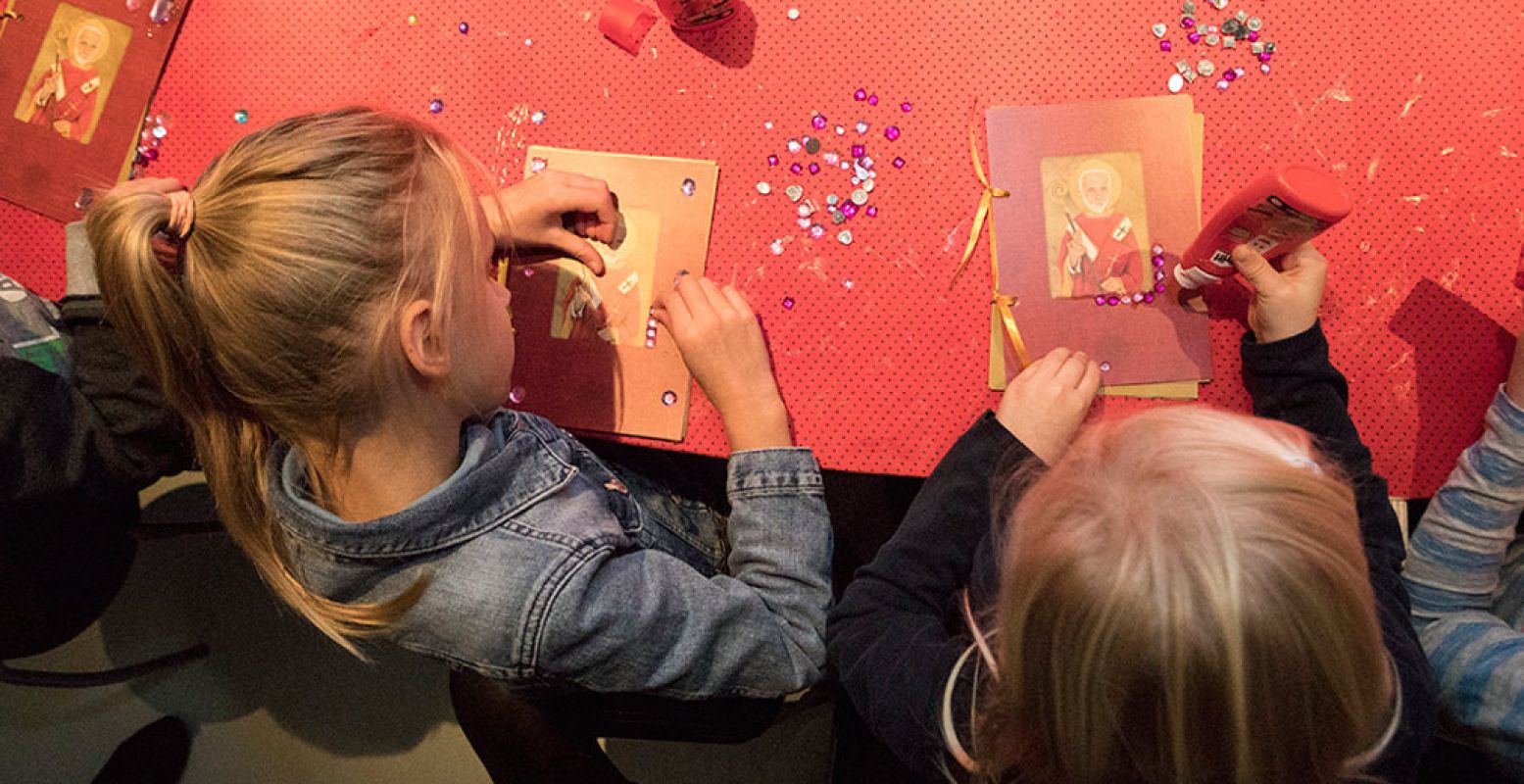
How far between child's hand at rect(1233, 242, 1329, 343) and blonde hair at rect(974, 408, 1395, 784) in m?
0.24

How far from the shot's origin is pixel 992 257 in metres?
0.90

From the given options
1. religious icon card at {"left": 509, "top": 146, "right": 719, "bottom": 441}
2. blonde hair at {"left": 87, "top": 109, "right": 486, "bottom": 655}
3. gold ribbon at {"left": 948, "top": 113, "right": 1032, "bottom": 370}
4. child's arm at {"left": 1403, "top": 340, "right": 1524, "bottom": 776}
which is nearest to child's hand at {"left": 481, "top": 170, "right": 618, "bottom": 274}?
religious icon card at {"left": 509, "top": 146, "right": 719, "bottom": 441}

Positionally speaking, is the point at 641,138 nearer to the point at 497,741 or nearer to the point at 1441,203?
the point at 497,741

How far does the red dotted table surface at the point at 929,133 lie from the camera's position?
0.87 m

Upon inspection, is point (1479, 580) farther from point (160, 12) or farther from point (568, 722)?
point (160, 12)

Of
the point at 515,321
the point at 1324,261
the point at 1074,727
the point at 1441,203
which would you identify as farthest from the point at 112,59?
the point at 1441,203

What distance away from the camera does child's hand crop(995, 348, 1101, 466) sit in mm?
842

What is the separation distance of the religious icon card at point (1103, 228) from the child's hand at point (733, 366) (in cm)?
23

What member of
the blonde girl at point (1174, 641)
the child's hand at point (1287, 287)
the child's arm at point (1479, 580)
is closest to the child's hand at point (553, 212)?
the blonde girl at point (1174, 641)

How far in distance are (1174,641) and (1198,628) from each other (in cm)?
2

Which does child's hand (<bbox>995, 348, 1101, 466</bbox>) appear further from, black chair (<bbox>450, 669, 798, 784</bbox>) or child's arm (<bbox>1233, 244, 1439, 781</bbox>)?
black chair (<bbox>450, 669, 798, 784</bbox>)

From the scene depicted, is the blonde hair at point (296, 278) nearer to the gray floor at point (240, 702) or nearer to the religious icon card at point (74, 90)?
the religious icon card at point (74, 90)

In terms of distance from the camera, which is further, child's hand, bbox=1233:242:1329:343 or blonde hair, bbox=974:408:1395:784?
child's hand, bbox=1233:242:1329:343

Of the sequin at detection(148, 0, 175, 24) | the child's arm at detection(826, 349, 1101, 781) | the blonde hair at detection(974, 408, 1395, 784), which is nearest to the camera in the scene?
the blonde hair at detection(974, 408, 1395, 784)
